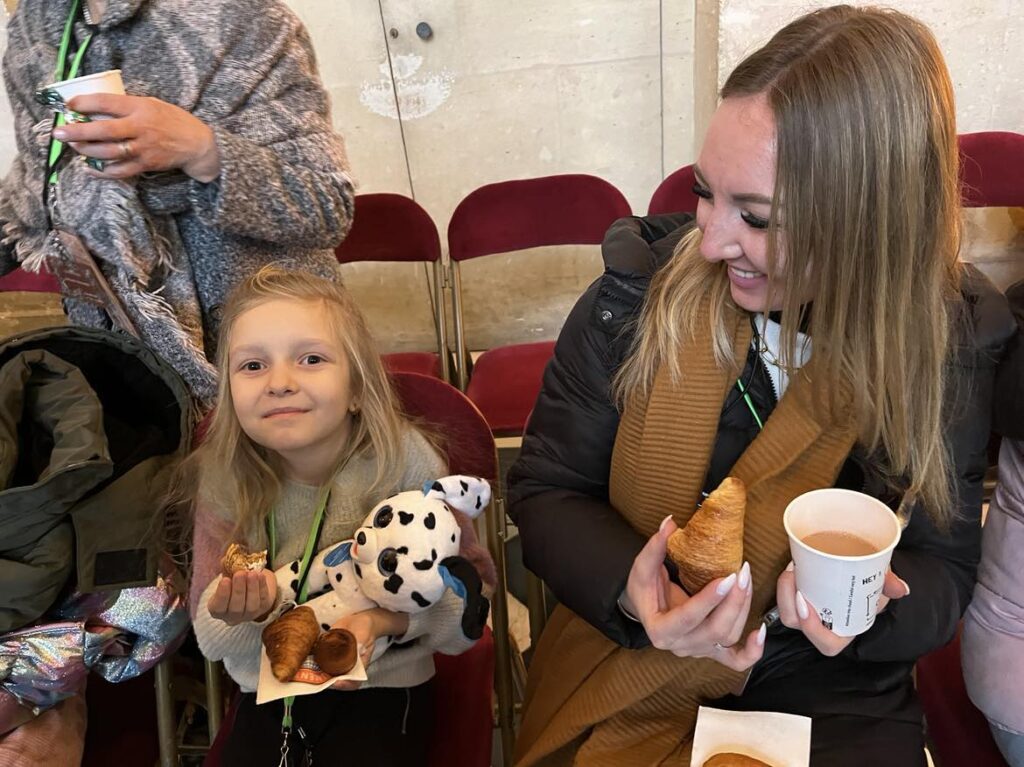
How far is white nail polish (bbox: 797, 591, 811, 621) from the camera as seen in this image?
2.80 ft

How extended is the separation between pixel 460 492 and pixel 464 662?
391 millimetres

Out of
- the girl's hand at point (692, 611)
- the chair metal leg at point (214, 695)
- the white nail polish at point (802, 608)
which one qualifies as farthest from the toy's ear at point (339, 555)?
the white nail polish at point (802, 608)

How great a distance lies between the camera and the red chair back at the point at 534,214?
242cm

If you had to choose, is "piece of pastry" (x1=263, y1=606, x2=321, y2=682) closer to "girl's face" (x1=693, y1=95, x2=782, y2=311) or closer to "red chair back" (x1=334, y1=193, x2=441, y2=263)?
"girl's face" (x1=693, y1=95, x2=782, y2=311)

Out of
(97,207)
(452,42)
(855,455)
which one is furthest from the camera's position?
(452,42)

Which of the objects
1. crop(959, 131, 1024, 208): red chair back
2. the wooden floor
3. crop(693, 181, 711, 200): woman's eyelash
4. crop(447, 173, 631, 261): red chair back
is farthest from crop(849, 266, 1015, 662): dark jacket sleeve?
the wooden floor

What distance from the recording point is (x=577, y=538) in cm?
113

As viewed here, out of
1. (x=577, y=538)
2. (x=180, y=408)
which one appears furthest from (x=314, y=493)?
(x=577, y=538)

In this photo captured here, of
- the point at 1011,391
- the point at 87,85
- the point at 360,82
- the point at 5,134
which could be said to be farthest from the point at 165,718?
the point at 5,134

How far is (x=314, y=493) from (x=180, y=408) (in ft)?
0.91

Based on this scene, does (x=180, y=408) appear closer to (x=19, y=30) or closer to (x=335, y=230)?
(x=335, y=230)

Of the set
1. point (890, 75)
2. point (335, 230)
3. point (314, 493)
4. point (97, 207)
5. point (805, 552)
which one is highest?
point (890, 75)

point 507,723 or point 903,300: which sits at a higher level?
point 903,300

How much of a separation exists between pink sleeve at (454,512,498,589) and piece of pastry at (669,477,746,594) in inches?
17.1
